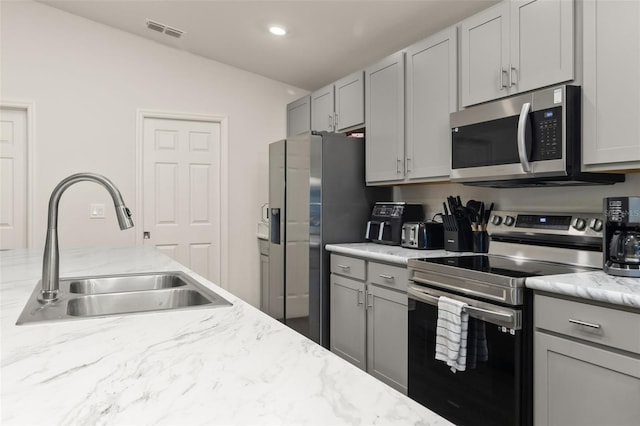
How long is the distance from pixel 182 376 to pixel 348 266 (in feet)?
7.96

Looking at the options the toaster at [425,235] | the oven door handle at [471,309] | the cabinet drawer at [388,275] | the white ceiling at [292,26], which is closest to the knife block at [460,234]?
the toaster at [425,235]

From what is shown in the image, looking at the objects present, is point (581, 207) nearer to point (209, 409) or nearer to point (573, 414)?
point (573, 414)

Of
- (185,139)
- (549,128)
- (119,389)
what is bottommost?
(119,389)

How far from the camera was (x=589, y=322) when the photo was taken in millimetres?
1637

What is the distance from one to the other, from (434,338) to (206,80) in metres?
3.39

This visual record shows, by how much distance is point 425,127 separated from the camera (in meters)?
2.95

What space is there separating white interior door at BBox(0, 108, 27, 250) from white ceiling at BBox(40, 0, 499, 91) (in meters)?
1.04

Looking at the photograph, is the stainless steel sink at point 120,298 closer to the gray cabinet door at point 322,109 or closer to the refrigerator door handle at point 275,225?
the refrigerator door handle at point 275,225

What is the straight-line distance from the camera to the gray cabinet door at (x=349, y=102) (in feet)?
11.7

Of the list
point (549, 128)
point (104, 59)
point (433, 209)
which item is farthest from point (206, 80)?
point (549, 128)

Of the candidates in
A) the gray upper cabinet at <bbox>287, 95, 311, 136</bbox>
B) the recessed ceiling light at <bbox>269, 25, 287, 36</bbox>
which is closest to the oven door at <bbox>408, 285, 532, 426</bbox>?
the recessed ceiling light at <bbox>269, 25, 287, 36</bbox>

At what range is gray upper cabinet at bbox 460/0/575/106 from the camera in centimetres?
212

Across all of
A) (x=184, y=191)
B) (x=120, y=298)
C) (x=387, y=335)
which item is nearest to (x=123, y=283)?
(x=120, y=298)

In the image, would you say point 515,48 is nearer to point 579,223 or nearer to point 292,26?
point 579,223
